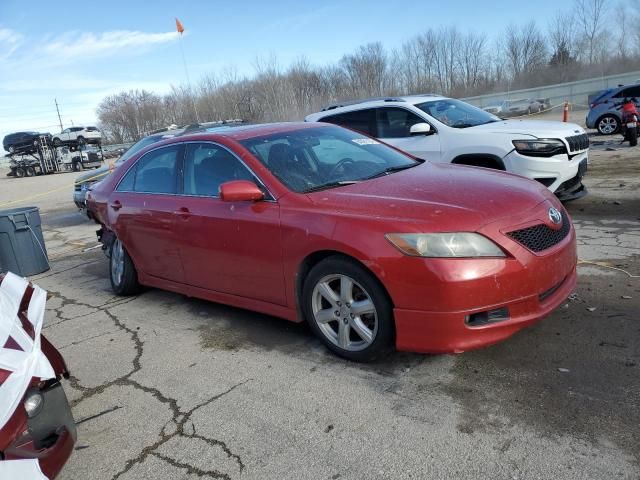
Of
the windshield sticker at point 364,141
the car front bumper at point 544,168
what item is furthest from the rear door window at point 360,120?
the windshield sticker at point 364,141

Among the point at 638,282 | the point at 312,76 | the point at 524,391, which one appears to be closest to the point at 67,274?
the point at 524,391

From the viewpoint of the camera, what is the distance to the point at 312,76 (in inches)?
2414

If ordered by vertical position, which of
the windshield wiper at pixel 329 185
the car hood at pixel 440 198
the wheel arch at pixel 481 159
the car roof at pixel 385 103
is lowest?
the wheel arch at pixel 481 159

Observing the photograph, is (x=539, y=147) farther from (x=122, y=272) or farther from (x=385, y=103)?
(x=122, y=272)

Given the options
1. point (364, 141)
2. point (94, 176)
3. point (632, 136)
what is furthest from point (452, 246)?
point (632, 136)

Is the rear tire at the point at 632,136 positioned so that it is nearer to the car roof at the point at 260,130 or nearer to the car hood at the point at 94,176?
the car roof at the point at 260,130

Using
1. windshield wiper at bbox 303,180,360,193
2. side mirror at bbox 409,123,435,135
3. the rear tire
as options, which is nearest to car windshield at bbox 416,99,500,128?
side mirror at bbox 409,123,435,135

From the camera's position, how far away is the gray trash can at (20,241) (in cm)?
741

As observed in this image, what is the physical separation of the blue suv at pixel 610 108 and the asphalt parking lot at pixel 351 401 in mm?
13434

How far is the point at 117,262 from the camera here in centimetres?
580

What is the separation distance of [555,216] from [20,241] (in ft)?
23.3

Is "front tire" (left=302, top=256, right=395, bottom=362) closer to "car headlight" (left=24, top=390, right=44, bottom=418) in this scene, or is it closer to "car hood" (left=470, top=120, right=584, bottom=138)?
"car headlight" (left=24, top=390, right=44, bottom=418)

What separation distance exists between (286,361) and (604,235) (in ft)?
14.3

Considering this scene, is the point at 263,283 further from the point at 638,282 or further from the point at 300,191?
the point at 638,282
